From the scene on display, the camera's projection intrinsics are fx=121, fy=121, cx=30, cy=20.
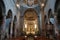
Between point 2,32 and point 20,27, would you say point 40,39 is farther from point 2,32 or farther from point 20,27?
point 20,27

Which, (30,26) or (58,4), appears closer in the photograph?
(58,4)

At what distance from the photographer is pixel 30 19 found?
30719mm

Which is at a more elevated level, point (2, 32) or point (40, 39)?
point (2, 32)

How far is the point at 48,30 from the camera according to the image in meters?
20.6

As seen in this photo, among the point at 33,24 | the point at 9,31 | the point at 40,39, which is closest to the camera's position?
the point at 40,39

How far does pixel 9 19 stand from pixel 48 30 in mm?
6950

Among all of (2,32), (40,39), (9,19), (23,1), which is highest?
(23,1)

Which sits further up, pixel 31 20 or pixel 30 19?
pixel 30 19

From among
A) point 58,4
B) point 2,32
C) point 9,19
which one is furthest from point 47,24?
point 2,32

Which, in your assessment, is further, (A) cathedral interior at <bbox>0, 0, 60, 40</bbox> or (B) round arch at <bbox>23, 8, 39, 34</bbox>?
(B) round arch at <bbox>23, 8, 39, 34</bbox>

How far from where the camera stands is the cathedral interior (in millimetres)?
13502

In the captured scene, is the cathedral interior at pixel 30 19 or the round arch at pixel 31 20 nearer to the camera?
the cathedral interior at pixel 30 19

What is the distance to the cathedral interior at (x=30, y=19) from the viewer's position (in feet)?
44.3

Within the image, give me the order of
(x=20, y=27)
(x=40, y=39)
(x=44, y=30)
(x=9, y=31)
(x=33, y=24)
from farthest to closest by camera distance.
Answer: (x=33, y=24) → (x=20, y=27) → (x=44, y=30) → (x=9, y=31) → (x=40, y=39)
